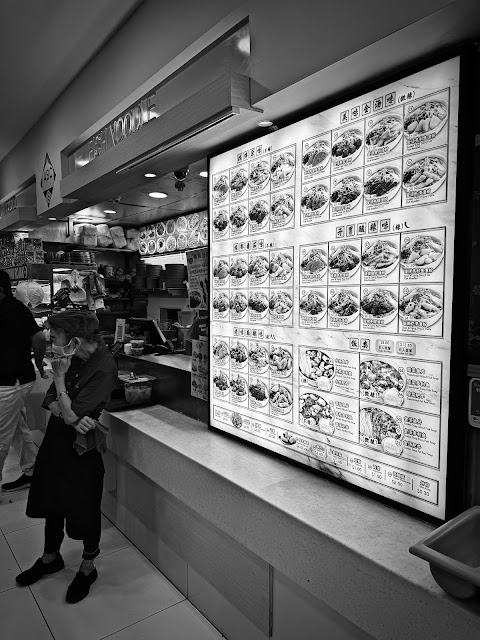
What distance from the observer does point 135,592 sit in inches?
104

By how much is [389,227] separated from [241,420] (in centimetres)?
127

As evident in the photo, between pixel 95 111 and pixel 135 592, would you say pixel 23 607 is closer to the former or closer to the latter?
pixel 135 592

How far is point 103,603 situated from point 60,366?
1.35 metres

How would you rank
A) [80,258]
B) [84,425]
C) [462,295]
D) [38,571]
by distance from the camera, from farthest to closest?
[80,258], [38,571], [84,425], [462,295]

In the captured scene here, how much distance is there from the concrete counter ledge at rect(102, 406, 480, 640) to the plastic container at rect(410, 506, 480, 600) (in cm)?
8

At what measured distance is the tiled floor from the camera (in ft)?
7.63

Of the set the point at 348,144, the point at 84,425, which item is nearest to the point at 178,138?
the point at 348,144

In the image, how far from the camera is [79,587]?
2.58m

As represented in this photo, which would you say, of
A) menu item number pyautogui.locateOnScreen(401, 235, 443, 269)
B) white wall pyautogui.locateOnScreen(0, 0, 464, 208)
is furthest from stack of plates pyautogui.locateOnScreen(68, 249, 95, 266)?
menu item number pyautogui.locateOnScreen(401, 235, 443, 269)

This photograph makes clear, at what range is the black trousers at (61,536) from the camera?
2.65m

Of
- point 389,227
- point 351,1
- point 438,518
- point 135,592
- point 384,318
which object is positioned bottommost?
point 135,592

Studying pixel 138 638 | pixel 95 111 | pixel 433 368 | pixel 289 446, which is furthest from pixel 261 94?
pixel 138 638

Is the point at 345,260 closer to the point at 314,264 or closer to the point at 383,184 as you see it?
the point at 314,264

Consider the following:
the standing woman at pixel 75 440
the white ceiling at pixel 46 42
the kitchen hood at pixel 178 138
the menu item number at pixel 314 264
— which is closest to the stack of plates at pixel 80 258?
the white ceiling at pixel 46 42
